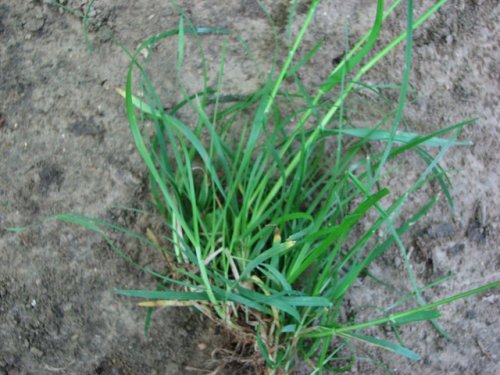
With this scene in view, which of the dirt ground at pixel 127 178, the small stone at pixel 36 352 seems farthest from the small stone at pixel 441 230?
the small stone at pixel 36 352

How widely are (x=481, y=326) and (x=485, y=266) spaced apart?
0.40ft

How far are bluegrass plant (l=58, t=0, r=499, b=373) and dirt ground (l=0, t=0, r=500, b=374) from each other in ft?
0.24

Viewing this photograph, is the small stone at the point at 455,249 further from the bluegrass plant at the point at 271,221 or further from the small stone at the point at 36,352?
the small stone at the point at 36,352

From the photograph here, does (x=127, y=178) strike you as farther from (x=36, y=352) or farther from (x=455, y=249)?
(x=455, y=249)

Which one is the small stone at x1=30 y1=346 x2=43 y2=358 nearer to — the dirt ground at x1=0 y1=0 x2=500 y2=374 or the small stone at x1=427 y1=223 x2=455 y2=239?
the dirt ground at x1=0 y1=0 x2=500 y2=374

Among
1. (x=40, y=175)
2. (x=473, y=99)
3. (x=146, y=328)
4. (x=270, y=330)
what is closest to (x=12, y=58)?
(x=40, y=175)

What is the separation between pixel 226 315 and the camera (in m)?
1.11

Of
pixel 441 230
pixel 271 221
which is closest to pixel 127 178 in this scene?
pixel 271 221

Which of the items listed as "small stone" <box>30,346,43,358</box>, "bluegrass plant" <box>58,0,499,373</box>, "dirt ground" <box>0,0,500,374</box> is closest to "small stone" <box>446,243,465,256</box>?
"dirt ground" <box>0,0,500,374</box>

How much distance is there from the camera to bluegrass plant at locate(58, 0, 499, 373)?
1030 mm

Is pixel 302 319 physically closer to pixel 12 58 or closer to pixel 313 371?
pixel 313 371

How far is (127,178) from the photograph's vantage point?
1.23 m

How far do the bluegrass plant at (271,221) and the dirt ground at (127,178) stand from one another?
74mm

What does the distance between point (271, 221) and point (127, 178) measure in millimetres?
319
